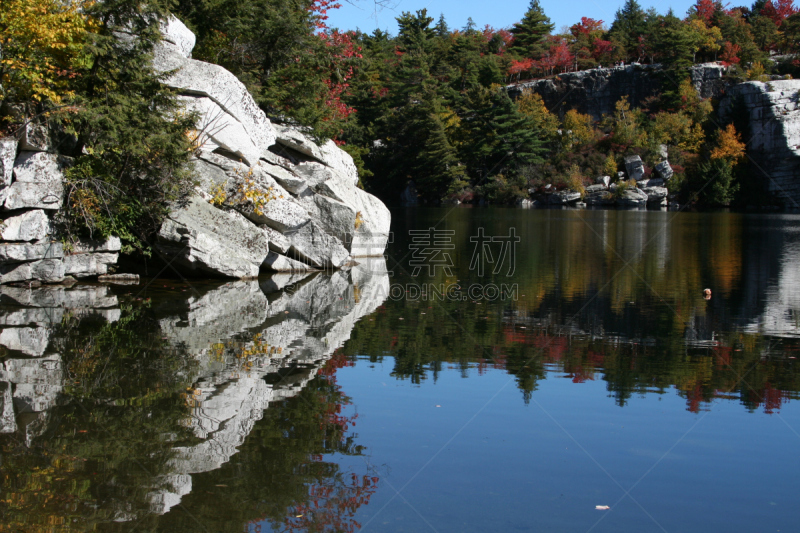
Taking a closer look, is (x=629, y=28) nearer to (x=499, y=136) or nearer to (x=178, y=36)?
(x=499, y=136)

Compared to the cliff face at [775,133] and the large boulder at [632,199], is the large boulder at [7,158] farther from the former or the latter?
the cliff face at [775,133]

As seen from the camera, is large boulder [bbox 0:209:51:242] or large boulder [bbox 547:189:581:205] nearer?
large boulder [bbox 0:209:51:242]

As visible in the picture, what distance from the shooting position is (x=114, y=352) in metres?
8.55

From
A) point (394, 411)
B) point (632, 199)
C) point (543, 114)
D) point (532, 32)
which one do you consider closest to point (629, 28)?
point (532, 32)

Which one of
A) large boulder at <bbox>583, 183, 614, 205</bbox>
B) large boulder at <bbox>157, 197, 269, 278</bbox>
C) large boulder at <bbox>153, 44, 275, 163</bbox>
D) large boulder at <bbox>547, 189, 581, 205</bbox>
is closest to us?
large boulder at <bbox>157, 197, 269, 278</bbox>

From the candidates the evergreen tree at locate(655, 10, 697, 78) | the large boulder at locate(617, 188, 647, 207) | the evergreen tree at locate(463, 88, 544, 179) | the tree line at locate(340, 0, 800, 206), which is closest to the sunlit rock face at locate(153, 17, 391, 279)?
the tree line at locate(340, 0, 800, 206)

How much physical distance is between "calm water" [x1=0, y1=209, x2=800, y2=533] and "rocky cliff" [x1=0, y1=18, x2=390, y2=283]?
0.82 meters

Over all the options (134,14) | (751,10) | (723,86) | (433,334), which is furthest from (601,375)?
(751,10)

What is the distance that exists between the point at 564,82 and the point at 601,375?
72.2 metres

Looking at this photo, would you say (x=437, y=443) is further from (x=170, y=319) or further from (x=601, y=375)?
(x=170, y=319)

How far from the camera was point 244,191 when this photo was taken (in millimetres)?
15227

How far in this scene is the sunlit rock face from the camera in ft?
47.1

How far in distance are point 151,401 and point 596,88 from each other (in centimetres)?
7495

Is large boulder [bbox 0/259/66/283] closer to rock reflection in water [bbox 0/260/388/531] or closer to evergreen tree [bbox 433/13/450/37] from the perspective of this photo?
rock reflection in water [bbox 0/260/388/531]
